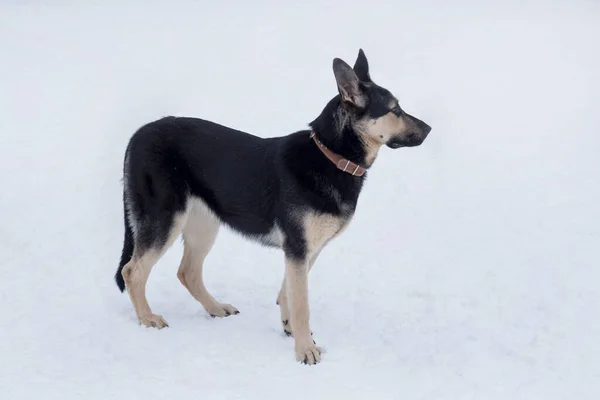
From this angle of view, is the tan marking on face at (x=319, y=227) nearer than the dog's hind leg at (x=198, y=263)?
Yes

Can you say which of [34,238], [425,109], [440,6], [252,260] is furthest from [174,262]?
[440,6]

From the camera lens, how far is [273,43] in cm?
1599

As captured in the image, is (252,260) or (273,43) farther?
(273,43)

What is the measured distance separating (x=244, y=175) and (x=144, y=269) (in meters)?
1.17

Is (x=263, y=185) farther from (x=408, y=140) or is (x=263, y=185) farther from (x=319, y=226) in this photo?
(x=408, y=140)

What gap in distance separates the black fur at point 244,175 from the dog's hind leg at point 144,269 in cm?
3

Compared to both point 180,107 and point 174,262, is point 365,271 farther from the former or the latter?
point 180,107

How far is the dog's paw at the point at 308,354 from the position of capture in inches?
200

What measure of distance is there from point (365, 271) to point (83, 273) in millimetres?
2981

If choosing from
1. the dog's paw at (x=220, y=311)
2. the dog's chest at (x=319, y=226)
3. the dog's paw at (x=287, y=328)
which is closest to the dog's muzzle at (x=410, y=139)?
the dog's chest at (x=319, y=226)

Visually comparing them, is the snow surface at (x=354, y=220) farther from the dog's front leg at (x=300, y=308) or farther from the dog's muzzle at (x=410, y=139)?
the dog's muzzle at (x=410, y=139)

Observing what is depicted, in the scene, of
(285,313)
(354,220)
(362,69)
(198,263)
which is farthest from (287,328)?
(354,220)

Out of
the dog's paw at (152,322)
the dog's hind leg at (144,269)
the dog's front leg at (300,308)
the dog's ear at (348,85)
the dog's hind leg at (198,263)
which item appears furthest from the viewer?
the dog's hind leg at (198,263)

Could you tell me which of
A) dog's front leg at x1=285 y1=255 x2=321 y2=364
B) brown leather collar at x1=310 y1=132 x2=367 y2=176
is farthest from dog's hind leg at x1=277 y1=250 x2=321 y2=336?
brown leather collar at x1=310 y1=132 x2=367 y2=176
